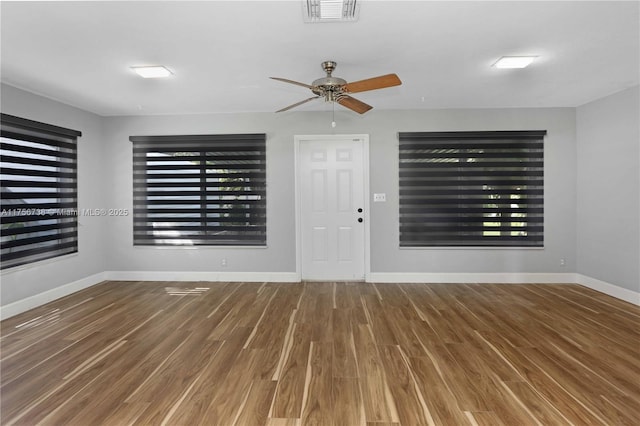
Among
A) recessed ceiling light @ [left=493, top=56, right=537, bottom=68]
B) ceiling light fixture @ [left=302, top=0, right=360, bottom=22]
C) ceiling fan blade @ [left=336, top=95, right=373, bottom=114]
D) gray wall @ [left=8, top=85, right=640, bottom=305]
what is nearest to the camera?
ceiling light fixture @ [left=302, top=0, right=360, bottom=22]

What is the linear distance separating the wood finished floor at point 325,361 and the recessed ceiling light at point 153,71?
2518 millimetres

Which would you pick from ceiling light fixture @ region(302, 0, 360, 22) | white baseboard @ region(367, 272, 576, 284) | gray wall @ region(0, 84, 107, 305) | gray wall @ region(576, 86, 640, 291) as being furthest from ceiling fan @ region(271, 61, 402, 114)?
gray wall @ region(576, 86, 640, 291)

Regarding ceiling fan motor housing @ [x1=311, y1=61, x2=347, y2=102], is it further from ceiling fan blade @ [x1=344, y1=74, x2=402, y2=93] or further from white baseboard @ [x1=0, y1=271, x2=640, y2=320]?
white baseboard @ [x1=0, y1=271, x2=640, y2=320]

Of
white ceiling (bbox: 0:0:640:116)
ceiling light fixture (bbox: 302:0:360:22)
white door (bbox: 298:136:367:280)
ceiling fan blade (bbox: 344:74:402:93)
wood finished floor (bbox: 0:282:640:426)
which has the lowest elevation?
wood finished floor (bbox: 0:282:640:426)

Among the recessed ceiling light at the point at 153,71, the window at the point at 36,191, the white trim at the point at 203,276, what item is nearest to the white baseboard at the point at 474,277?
the white trim at the point at 203,276

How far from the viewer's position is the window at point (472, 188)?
14.7 ft

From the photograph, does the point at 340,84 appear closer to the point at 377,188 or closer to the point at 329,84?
the point at 329,84

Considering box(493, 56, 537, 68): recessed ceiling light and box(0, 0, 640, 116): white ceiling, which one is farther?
box(493, 56, 537, 68): recessed ceiling light

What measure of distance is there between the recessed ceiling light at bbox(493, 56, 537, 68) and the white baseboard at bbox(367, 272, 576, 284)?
9.07 ft

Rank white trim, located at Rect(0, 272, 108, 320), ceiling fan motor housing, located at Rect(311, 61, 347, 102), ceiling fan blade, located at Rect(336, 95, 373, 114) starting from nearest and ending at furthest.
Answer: ceiling fan motor housing, located at Rect(311, 61, 347, 102) < ceiling fan blade, located at Rect(336, 95, 373, 114) < white trim, located at Rect(0, 272, 108, 320)

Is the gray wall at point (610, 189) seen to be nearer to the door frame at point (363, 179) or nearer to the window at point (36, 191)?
the door frame at point (363, 179)

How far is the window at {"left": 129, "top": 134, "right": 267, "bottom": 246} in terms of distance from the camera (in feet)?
15.3

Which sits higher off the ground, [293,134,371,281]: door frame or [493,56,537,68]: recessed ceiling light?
[493,56,537,68]: recessed ceiling light

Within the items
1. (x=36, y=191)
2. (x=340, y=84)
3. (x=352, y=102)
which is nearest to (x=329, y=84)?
(x=340, y=84)
